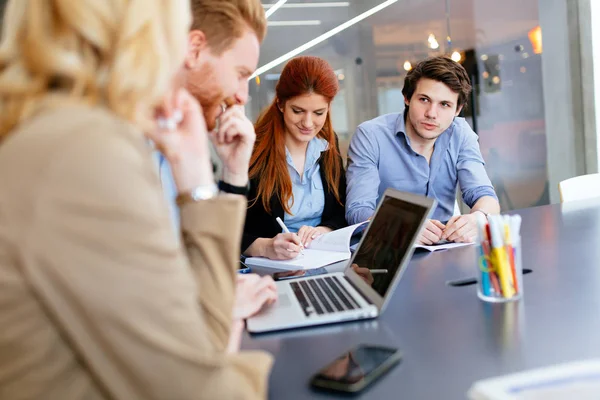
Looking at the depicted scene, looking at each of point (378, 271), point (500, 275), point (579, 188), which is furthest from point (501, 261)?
point (579, 188)

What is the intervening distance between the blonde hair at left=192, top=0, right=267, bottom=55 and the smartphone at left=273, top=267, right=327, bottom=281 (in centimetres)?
58

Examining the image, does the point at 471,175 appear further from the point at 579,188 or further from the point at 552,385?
the point at 552,385

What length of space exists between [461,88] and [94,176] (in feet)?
7.22

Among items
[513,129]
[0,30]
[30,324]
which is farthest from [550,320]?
[513,129]

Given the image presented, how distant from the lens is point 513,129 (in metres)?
4.90

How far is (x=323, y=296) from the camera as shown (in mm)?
1267

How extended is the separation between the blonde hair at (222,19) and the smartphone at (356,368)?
86cm

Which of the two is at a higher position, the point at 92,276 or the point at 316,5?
the point at 316,5

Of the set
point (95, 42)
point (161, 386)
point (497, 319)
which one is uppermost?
point (95, 42)

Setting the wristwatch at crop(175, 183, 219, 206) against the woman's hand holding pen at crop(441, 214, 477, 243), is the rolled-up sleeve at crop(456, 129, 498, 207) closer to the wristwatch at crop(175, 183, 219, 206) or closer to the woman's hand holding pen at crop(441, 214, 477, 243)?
the woman's hand holding pen at crop(441, 214, 477, 243)

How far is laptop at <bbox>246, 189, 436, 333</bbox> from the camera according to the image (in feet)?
3.67

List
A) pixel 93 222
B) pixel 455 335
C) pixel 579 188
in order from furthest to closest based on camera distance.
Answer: pixel 579 188
pixel 455 335
pixel 93 222

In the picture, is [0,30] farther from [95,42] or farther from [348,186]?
[348,186]

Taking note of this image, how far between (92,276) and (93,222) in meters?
0.05
